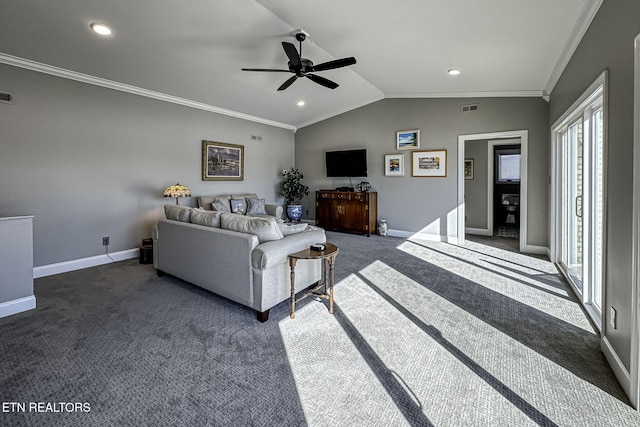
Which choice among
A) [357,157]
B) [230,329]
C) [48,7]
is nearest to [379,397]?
[230,329]

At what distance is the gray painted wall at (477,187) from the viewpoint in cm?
703

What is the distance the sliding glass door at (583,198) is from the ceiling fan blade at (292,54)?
299 centimetres

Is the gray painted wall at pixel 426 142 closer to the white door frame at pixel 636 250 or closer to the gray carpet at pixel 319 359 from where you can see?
the gray carpet at pixel 319 359

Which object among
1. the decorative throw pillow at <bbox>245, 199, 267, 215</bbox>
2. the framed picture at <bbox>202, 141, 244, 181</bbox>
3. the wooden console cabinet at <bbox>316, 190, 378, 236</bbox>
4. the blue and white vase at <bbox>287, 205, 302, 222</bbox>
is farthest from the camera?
the blue and white vase at <bbox>287, 205, 302, 222</bbox>

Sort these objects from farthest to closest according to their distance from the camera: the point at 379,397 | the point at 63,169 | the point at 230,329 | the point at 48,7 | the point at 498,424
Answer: the point at 63,169
the point at 48,7
the point at 230,329
the point at 379,397
the point at 498,424

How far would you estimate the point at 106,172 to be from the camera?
473 cm

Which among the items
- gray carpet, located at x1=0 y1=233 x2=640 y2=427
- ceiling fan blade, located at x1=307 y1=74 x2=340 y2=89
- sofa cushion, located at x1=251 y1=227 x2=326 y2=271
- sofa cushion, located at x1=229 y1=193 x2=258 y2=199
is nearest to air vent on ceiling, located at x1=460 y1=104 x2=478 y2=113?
ceiling fan blade, located at x1=307 y1=74 x2=340 y2=89

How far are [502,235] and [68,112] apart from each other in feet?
28.0

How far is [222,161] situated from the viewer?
259 inches

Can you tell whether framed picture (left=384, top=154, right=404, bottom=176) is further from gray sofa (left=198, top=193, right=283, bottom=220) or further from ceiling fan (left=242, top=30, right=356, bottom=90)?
ceiling fan (left=242, top=30, right=356, bottom=90)

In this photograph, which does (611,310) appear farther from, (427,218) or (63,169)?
(63,169)

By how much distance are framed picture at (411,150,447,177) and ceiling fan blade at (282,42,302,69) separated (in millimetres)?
3603

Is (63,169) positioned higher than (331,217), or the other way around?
(63,169)

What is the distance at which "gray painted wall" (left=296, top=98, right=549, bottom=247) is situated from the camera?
5129 millimetres
